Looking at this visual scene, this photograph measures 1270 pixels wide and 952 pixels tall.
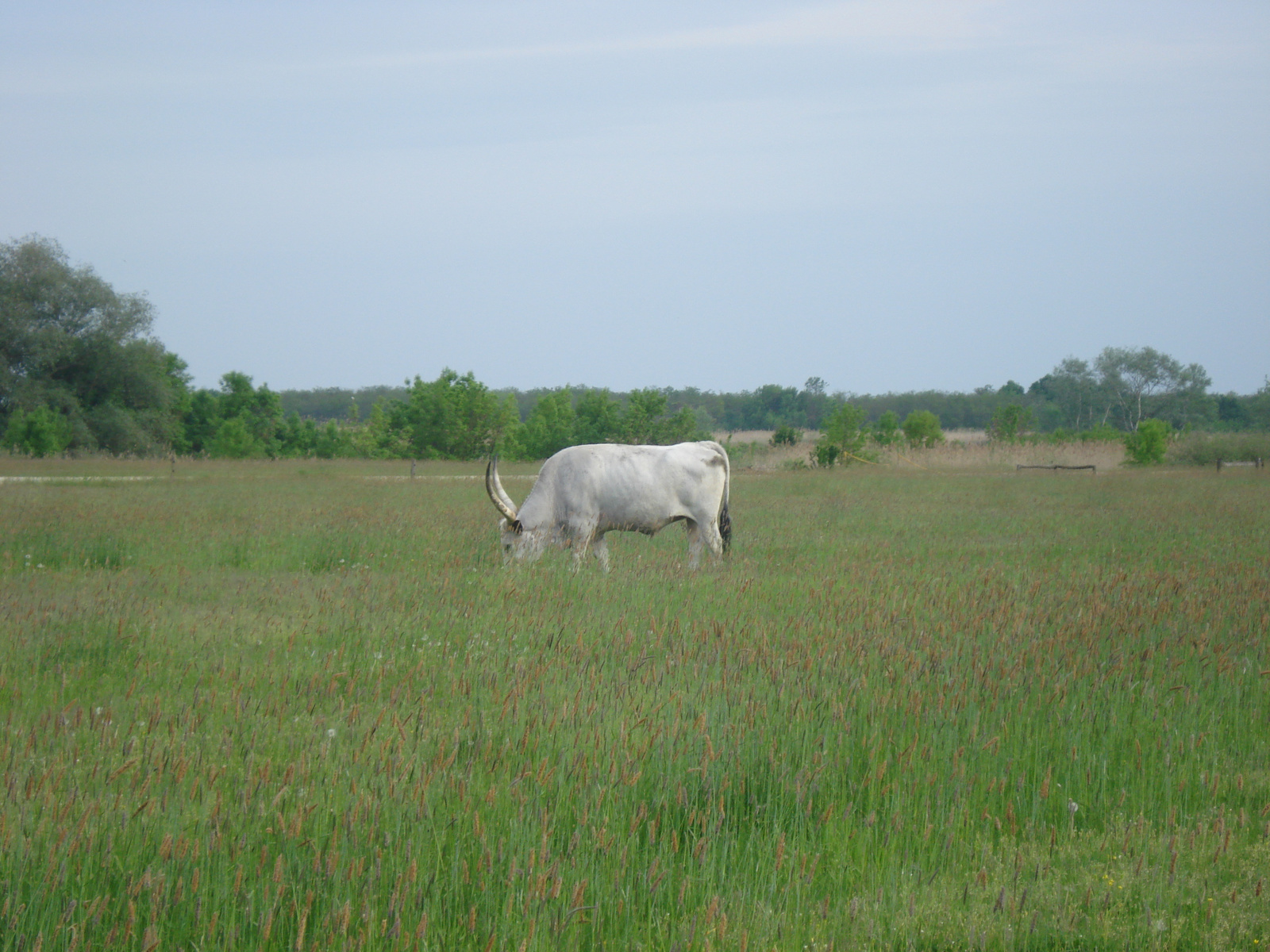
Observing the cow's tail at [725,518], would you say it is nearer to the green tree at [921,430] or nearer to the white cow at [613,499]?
the white cow at [613,499]

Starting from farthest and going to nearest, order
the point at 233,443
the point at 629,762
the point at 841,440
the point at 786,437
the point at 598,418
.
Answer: the point at 233,443
the point at 786,437
the point at 598,418
the point at 841,440
the point at 629,762

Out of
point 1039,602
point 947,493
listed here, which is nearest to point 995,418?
→ point 947,493

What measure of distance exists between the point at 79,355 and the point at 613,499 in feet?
161

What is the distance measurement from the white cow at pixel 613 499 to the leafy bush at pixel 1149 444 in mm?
37295

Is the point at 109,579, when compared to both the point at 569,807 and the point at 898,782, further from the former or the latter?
the point at 898,782

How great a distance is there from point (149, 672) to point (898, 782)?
4.05m

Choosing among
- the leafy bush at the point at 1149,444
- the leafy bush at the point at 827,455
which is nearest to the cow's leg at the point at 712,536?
the leafy bush at the point at 827,455

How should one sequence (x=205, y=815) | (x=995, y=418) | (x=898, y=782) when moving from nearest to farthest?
(x=205, y=815) → (x=898, y=782) → (x=995, y=418)

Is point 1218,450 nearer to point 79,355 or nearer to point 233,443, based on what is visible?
point 233,443

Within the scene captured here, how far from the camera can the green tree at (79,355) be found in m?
48.2

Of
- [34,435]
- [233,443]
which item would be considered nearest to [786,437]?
[233,443]

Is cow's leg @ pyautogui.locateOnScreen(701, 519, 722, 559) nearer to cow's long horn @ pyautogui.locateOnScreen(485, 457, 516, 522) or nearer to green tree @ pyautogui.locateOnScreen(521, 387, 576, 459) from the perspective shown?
cow's long horn @ pyautogui.locateOnScreen(485, 457, 516, 522)

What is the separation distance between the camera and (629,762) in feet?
12.6

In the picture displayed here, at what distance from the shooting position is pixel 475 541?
40.8 ft
